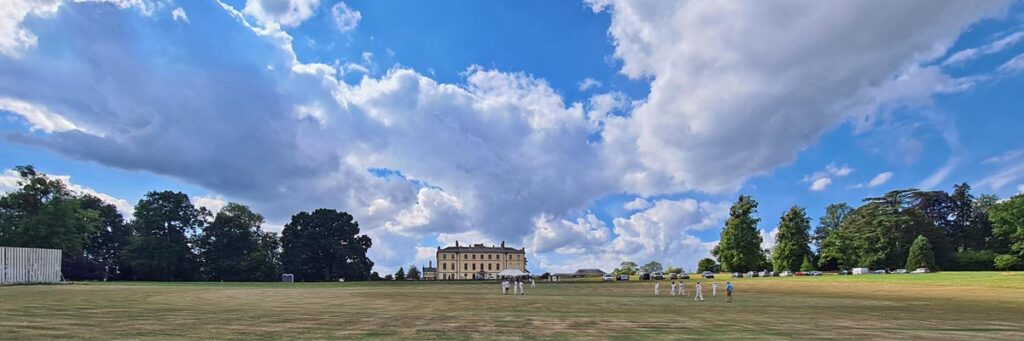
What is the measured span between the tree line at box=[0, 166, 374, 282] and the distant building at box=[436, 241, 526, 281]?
2667 inches

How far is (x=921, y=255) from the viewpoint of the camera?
3816 inches

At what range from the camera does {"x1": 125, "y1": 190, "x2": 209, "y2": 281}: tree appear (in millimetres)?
98562

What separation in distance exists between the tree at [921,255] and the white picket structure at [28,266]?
123 meters

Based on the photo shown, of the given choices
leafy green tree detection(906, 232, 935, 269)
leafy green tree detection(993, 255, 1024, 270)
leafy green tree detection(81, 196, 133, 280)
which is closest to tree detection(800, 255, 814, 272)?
leafy green tree detection(906, 232, 935, 269)

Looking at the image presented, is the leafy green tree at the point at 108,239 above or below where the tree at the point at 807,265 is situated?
above

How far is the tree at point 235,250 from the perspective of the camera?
4072 inches

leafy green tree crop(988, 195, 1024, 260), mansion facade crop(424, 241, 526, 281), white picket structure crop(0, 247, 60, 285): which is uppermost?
leafy green tree crop(988, 195, 1024, 260)

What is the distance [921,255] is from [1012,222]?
13856mm

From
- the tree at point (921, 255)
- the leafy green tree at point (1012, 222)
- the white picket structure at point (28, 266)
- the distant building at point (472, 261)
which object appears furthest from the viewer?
the distant building at point (472, 261)

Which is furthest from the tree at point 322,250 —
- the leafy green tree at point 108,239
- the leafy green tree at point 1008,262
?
the leafy green tree at point 1008,262

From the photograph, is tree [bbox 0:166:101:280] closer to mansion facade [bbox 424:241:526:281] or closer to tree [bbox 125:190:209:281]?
tree [bbox 125:190:209:281]

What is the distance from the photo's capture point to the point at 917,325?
79.4 feet

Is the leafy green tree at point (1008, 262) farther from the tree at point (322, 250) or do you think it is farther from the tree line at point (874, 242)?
the tree at point (322, 250)

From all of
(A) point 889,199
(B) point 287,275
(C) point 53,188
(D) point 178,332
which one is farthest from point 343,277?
(A) point 889,199
